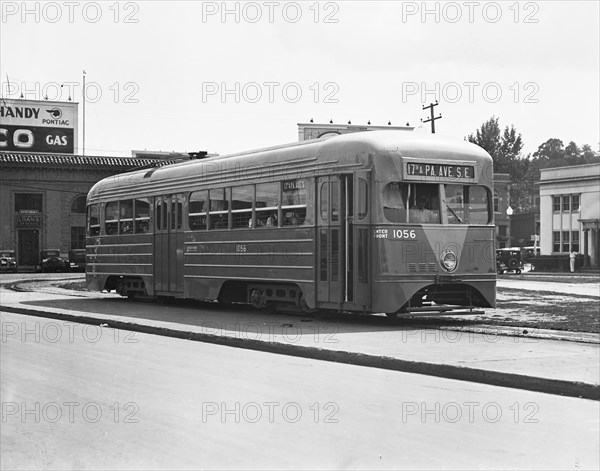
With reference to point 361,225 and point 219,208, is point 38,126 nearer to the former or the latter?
point 219,208

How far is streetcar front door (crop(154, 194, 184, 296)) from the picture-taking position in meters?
21.9

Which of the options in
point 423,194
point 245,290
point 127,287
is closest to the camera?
point 423,194

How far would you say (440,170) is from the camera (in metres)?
16.7

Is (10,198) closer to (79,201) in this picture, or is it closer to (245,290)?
(79,201)

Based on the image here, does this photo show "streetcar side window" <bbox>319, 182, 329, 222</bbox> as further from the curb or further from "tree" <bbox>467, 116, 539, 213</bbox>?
"tree" <bbox>467, 116, 539, 213</bbox>

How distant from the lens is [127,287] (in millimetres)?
24906

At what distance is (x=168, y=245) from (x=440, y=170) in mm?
8072

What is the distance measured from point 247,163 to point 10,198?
185ft

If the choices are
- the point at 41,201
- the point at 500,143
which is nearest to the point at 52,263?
the point at 41,201

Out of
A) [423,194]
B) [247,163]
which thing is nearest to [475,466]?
[423,194]

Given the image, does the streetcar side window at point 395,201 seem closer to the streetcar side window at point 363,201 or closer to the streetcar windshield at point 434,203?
the streetcar windshield at point 434,203

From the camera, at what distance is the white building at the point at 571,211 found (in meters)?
71.6

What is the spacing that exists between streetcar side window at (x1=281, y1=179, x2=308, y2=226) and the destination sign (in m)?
2.12

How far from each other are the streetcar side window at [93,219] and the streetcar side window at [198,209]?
19.1 feet
